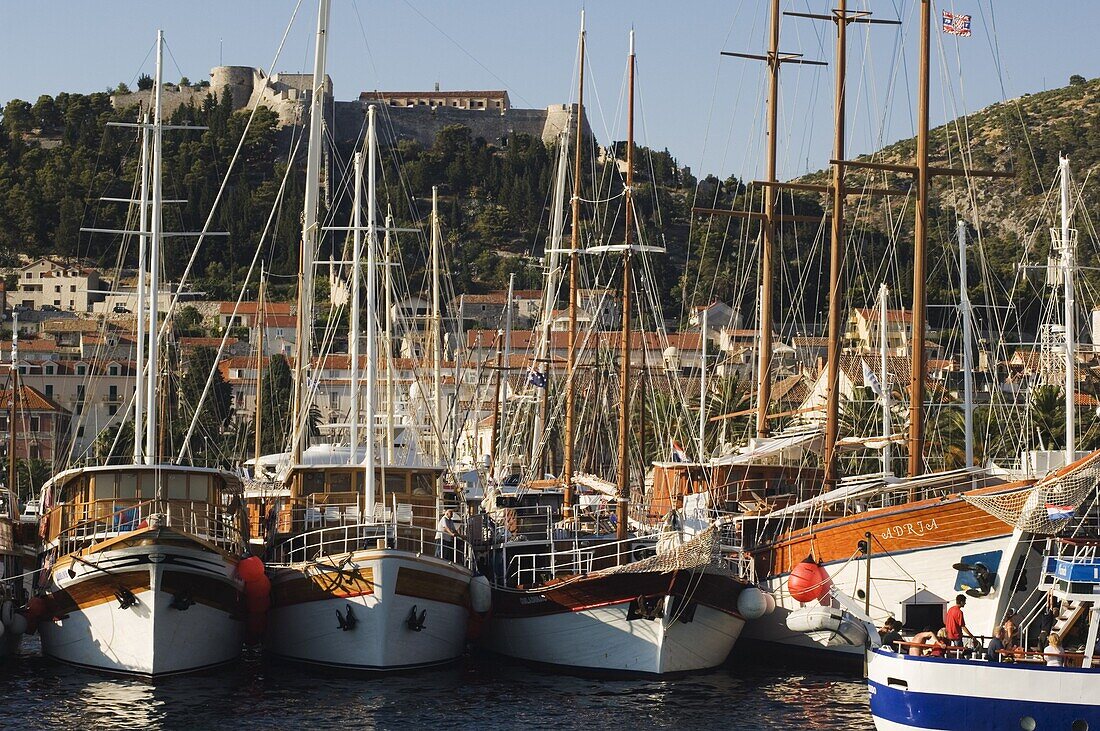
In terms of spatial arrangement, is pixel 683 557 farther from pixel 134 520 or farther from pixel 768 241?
pixel 768 241

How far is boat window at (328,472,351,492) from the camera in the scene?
3466 cm

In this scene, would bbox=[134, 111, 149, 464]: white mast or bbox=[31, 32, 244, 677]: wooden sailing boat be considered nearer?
bbox=[31, 32, 244, 677]: wooden sailing boat

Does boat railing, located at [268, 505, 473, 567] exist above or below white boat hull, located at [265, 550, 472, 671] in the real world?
above

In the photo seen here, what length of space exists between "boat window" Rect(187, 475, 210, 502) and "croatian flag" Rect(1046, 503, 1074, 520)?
1614 cm

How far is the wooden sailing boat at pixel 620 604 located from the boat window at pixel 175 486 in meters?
6.61

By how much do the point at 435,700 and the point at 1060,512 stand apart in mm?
11065

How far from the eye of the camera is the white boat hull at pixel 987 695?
22531mm

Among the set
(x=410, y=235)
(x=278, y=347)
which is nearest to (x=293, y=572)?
(x=278, y=347)

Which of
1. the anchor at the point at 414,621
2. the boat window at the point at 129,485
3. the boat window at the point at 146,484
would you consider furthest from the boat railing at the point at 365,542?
the boat window at the point at 129,485

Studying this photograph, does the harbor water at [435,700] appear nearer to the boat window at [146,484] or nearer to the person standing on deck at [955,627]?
the person standing on deck at [955,627]

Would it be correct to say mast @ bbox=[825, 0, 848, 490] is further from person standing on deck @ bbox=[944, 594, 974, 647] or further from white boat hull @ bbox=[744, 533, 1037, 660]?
person standing on deck @ bbox=[944, 594, 974, 647]

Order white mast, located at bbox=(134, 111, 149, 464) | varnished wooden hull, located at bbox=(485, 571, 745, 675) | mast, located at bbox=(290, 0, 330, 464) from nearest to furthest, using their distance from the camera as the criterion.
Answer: varnished wooden hull, located at bbox=(485, 571, 745, 675), white mast, located at bbox=(134, 111, 149, 464), mast, located at bbox=(290, 0, 330, 464)

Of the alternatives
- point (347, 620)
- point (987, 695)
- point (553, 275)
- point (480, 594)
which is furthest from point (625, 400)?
point (987, 695)

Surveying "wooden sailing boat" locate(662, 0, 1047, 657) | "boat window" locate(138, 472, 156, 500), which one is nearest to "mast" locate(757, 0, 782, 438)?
"wooden sailing boat" locate(662, 0, 1047, 657)
